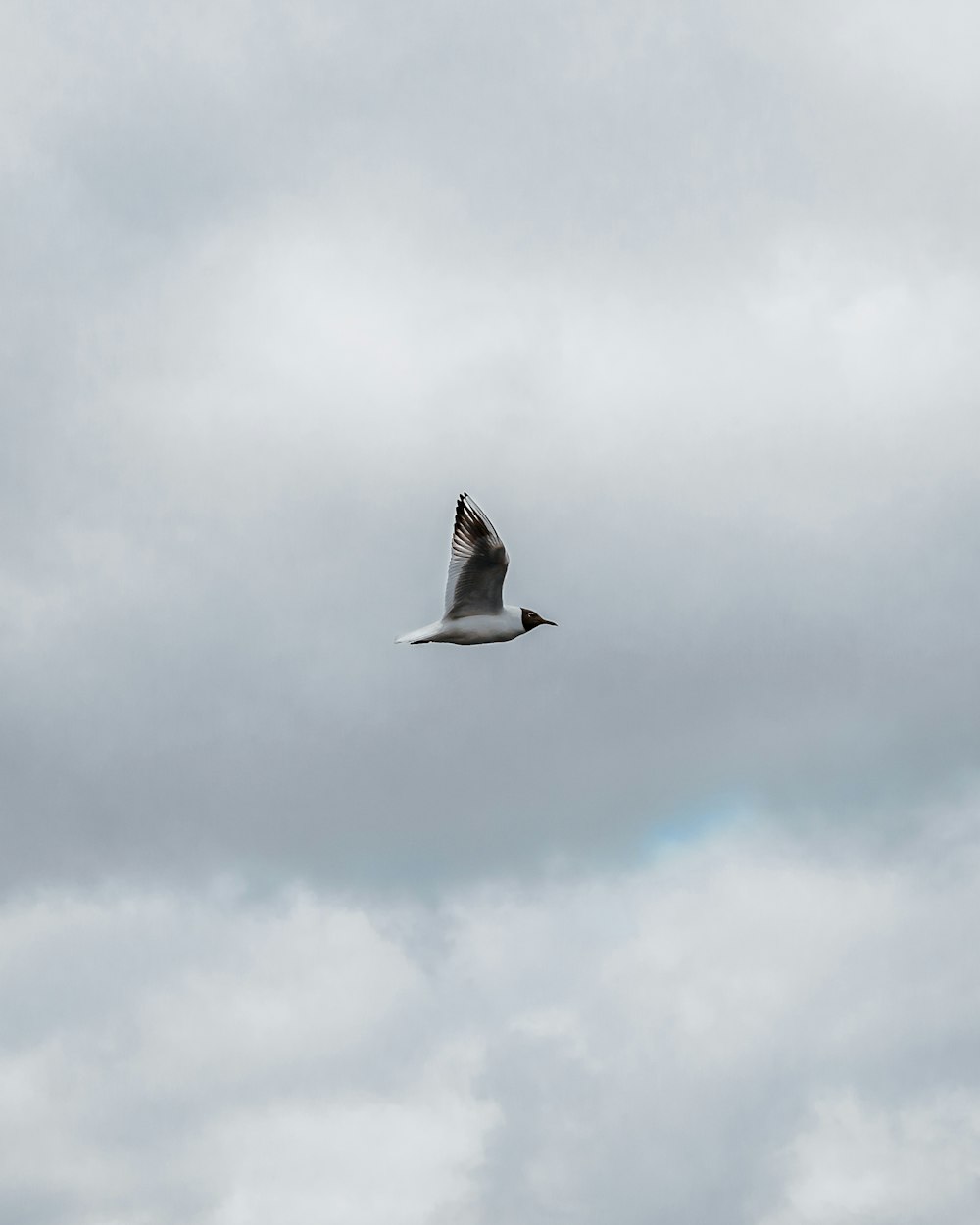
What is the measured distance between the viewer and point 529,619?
3664 inches

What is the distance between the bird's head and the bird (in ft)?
1.18

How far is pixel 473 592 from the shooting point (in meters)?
90.5

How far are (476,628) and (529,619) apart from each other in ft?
10.7

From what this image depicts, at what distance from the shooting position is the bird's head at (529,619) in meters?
92.8

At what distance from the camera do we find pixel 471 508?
8838cm

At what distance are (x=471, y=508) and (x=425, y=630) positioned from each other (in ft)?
18.2

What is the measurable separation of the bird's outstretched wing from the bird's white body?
0.33 m

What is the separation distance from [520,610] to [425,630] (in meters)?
4.63

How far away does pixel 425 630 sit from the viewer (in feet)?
296

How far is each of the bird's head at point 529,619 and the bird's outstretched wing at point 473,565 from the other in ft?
5.80

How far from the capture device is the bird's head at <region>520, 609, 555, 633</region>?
92812 mm

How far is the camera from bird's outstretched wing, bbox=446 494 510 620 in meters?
88.6

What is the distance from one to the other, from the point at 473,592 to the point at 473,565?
134 centimetres

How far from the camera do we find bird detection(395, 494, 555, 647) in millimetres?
88750
